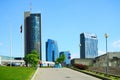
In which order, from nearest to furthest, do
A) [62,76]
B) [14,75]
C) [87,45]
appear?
[14,75] < [62,76] < [87,45]

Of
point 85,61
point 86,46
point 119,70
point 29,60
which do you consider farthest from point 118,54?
point 86,46

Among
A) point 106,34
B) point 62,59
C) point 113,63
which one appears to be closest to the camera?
Answer: point 106,34

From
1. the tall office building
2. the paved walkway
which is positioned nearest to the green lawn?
the paved walkway

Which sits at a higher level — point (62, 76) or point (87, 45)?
point (87, 45)

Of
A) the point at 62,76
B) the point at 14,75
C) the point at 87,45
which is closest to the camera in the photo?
the point at 14,75

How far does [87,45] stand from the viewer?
183m

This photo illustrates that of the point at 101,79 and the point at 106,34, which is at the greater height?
the point at 106,34

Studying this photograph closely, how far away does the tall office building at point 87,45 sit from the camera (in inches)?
6820

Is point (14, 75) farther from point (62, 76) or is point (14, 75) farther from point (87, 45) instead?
point (87, 45)

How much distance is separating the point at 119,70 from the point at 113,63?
12.8 meters

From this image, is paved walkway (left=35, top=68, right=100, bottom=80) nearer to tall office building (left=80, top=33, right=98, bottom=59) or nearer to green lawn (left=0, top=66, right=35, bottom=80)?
green lawn (left=0, top=66, right=35, bottom=80)

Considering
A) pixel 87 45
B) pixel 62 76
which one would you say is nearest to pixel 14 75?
pixel 62 76

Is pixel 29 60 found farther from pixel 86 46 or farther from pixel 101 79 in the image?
pixel 101 79

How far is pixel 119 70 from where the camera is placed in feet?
138
